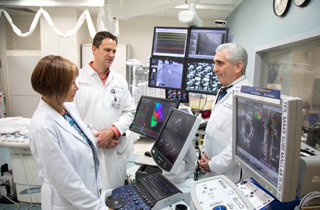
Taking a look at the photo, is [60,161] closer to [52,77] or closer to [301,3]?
[52,77]

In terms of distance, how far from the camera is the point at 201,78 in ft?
6.17

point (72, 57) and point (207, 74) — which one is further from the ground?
point (72, 57)

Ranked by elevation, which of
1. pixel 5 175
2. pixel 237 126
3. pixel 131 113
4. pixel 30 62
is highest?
pixel 30 62

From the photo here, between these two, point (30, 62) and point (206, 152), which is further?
point (30, 62)

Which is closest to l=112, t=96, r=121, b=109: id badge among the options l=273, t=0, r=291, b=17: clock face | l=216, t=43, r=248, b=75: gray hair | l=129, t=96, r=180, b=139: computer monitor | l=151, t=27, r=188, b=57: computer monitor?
l=129, t=96, r=180, b=139: computer monitor

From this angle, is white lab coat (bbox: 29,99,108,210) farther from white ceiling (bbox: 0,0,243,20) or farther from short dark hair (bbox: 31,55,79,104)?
white ceiling (bbox: 0,0,243,20)

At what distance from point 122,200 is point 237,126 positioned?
670 millimetres

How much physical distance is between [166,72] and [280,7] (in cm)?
185

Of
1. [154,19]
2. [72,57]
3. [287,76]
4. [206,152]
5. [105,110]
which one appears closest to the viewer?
[206,152]

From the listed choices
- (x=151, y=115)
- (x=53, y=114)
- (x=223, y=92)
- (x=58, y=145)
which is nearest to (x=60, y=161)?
(x=58, y=145)

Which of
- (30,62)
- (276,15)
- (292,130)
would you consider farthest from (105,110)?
(30,62)

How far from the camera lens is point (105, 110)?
179 centimetres

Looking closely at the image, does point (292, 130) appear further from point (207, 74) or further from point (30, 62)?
point (30, 62)

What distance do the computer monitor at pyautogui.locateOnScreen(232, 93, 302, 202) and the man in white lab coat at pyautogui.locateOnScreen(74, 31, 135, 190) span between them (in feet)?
3.76
